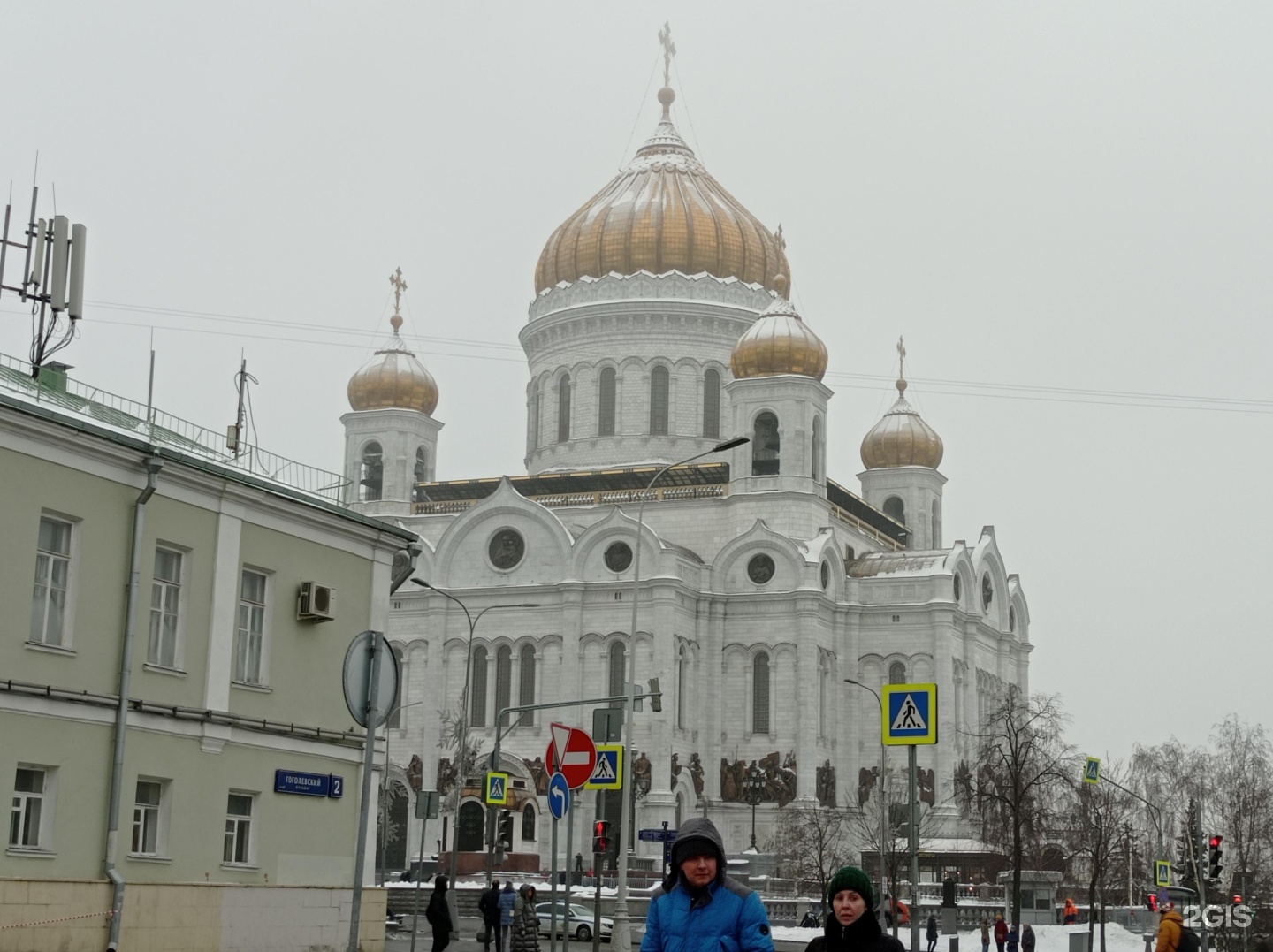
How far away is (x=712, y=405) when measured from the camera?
68.4m

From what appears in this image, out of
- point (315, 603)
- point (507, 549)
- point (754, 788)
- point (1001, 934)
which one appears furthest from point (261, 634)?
point (507, 549)

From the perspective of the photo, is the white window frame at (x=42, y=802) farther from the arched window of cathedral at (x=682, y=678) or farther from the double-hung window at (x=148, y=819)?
the arched window of cathedral at (x=682, y=678)

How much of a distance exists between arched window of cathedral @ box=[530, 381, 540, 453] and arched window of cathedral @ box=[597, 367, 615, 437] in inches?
123

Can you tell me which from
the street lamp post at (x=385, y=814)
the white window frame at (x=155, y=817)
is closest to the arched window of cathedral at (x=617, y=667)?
the street lamp post at (x=385, y=814)

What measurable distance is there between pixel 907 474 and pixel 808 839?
2098 cm

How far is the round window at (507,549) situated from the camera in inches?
2494

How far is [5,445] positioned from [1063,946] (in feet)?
94.8

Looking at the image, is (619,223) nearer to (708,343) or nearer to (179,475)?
(708,343)

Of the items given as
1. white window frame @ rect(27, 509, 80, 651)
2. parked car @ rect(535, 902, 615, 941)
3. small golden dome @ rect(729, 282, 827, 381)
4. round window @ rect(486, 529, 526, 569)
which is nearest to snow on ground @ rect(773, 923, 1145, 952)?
parked car @ rect(535, 902, 615, 941)

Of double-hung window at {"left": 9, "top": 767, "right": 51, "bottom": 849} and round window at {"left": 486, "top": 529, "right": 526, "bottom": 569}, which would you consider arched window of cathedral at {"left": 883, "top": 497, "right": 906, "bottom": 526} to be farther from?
double-hung window at {"left": 9, "top": 767, "right": 51, "bottom": 849}

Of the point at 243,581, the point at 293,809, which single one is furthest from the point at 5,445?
the point at 293,809

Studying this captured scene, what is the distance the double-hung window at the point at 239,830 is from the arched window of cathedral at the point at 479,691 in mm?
41428

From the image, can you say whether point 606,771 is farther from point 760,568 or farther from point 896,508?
point 896,508

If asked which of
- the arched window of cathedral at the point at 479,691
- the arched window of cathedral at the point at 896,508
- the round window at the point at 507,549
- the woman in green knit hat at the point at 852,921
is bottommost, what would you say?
the woman in green knit hat at the point at 852,921
